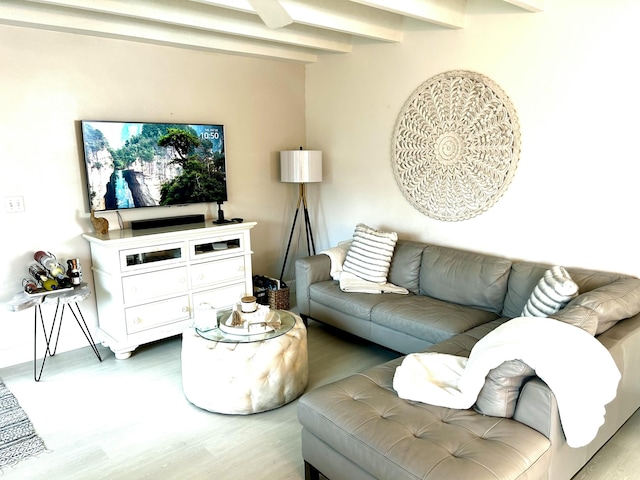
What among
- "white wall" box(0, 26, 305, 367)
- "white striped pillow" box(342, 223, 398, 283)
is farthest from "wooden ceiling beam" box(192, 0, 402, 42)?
"white striped pillow" box(342, 223, 398, 283)

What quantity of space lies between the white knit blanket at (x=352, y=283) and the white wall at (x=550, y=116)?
589 millimetres

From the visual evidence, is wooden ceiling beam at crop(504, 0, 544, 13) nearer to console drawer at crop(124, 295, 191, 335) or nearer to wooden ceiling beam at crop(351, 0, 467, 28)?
wooden ceiling beam at crop(351, 0, 467, 28)

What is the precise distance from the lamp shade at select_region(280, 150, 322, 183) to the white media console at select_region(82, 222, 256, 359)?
745 mm

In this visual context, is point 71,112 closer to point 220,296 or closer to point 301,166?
point 220,296

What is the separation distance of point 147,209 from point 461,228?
2.55 metres

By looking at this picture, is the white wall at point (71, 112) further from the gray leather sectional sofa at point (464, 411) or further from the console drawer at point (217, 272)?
the gray leather sectional sofa at point (464, 411)

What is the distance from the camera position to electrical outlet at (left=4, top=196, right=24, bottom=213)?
3.21 meters

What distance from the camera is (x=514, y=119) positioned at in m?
3.19

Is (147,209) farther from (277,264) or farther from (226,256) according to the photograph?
(277,264)

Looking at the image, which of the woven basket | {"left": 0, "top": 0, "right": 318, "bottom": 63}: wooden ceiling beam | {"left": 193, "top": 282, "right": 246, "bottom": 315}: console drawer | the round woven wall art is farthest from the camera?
the woven basket

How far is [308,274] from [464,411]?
204 centimetres

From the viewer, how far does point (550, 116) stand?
303 cm

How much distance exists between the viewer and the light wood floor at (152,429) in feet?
7.31

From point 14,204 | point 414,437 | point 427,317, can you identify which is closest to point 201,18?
point 14,204
